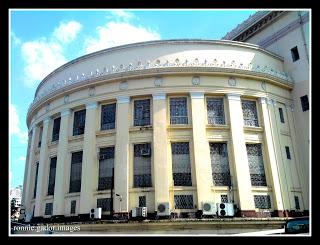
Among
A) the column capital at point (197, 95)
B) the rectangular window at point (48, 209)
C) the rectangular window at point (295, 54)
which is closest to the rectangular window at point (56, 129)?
the rectangular window at point (48, 209)

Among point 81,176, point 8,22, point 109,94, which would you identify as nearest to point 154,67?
point 109,94

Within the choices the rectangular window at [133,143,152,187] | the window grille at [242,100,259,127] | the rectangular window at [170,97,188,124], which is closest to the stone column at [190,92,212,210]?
the rectangular window at [170,97,188,124]

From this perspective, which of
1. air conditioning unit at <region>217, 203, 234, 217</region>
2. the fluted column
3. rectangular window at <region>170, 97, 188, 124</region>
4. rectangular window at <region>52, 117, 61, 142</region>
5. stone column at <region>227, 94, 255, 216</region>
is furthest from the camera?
rectangular window at <region>52, 117, 61, 142</region>

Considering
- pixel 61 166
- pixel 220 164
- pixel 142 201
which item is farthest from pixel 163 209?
pixel 61 166

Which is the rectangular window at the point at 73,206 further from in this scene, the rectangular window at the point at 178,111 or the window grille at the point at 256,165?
the window grille at the point at 256,165

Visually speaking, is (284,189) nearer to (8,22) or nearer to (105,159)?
(105,159)

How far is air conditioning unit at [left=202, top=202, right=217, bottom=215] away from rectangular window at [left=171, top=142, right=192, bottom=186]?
1.45 meters

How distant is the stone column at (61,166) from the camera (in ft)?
62.9

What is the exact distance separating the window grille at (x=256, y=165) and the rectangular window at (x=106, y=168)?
7.80 metres

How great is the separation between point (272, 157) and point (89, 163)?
1041 cm

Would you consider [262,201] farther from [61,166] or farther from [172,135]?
[61,166]

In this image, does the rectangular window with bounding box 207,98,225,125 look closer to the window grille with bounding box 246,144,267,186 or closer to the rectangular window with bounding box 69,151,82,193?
the window grille with bounding box 246,144,267,186

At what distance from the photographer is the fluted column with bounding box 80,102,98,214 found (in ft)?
59.6

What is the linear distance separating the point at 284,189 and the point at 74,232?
1138 centimetres
